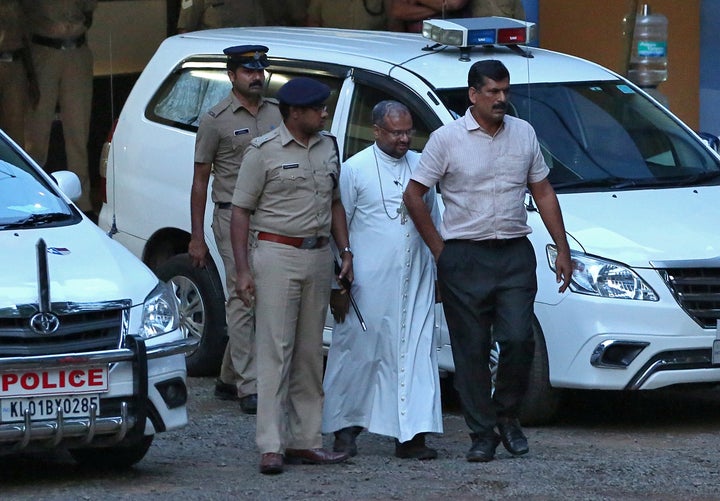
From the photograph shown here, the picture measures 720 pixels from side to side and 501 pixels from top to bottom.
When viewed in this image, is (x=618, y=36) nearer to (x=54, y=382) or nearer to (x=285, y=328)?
(x=285, y=328)

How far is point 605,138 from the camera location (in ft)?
29.3

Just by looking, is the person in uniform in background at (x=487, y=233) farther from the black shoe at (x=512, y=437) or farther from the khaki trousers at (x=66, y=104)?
the khaki trousers at (x=66, y=104)

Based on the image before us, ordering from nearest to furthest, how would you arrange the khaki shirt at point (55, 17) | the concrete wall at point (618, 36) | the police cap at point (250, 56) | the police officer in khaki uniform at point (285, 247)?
the police officer in khaki uniform at point (285, 247) < the police cap at point (250, 56) < the khaki shirt at point (55, 17) < the concrete wall at point (618, 36)

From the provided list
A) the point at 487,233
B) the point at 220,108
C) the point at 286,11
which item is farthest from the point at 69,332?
the point at 286,11

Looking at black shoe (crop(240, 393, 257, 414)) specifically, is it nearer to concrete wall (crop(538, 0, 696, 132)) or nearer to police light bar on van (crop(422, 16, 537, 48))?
police light bar on van (crop(422, 16, 537, 48))

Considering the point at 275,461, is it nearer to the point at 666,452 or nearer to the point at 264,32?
the point at 666,452

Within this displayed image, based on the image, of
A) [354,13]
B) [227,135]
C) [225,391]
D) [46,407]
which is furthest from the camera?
[354,13]

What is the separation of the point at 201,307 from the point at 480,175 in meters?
2.71

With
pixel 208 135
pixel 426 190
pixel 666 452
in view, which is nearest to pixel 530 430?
pixel 666 452

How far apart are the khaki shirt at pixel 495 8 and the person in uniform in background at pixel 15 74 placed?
3.41 m

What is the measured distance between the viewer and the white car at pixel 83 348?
21.6 ft

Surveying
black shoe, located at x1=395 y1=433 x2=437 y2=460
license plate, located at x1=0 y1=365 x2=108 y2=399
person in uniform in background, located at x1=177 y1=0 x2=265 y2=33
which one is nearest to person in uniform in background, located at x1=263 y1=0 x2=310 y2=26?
person in uniform in background, located at x1=177 y1=0 x2=265 y2=33

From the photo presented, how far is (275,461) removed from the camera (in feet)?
23.7

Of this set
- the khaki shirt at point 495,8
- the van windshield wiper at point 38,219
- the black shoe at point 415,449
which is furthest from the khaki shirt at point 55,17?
the black shoe at point 415,449
